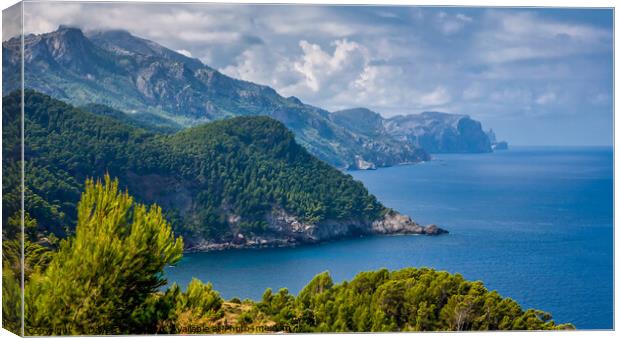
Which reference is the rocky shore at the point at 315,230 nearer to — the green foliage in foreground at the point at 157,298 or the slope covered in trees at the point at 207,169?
the slope covered in trees at the point at 207,169

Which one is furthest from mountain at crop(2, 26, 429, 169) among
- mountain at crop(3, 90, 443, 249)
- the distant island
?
mountain at crop(3, 90, 443, 249)

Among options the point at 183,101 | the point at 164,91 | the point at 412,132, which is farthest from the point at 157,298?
the point at 164,91

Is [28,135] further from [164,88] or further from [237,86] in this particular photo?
[164,88]

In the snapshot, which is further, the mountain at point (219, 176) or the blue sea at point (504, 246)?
the mountain at point (219, 176)

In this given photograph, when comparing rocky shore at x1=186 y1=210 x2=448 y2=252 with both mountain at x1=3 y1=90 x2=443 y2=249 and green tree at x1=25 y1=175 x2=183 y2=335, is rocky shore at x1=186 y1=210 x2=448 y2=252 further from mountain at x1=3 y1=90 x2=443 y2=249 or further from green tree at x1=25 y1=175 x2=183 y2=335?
green tree at x1=25 y1=175 x2=183 y2=335

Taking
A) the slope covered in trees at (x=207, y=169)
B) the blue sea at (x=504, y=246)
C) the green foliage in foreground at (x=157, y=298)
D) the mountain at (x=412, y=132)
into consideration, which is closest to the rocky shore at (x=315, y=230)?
the slope covered in trees at (x=207, y=169)

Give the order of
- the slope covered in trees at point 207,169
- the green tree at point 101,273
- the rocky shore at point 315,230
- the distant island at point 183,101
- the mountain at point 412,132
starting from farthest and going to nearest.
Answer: the distant island at point 183,101 < the mountain at point 412,132 < the rocky shore at point 315,230 < the slope covered in trees at point 207,169 < the green tree at point 101,273

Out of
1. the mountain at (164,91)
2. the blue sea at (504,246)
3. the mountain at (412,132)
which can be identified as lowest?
the blue sea at (504,246)

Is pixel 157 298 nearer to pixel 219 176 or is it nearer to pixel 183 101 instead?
pixel 219 176
